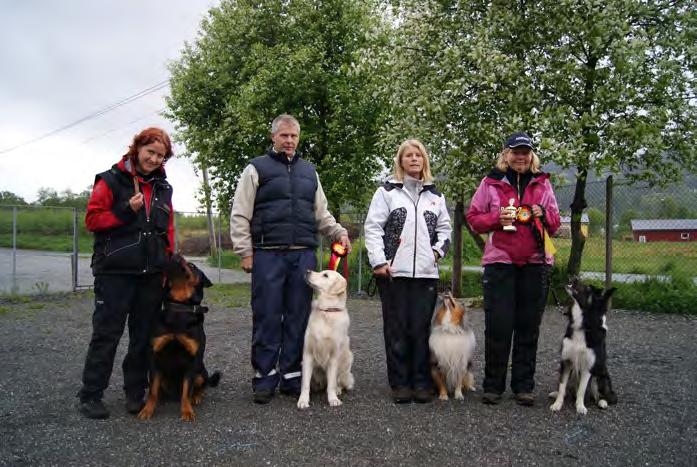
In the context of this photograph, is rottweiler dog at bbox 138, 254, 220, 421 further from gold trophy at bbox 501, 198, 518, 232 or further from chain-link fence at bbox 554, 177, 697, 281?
chain-link fence at bbox 554, 177, 697, 281

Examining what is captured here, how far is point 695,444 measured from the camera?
145 inches

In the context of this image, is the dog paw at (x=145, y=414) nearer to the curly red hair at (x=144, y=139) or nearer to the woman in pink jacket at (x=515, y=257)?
the curly red hair at (x=144, y=139)

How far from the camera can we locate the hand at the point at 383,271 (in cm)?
459

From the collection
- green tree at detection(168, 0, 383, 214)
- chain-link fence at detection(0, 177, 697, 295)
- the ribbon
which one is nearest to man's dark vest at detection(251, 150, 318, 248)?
the ribbon

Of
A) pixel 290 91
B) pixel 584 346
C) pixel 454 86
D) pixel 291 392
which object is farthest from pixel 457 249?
pixel 291 392

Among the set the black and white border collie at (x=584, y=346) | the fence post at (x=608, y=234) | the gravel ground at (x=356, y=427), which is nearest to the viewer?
the gravel ground at (x=356, y=427)

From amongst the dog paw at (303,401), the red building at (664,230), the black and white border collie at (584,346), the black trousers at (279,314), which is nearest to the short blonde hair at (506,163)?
the black and white border collie at (584,346)

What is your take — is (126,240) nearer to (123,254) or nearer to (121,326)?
(123,254)

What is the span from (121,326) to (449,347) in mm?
2586

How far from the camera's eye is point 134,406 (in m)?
4.29

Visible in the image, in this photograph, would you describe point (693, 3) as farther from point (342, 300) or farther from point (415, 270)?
point (342, 300)

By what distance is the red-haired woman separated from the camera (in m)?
4.12

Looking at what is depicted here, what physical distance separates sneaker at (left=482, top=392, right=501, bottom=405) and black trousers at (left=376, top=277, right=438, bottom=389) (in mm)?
453

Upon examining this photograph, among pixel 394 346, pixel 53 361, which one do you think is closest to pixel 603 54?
pixel 394 346
